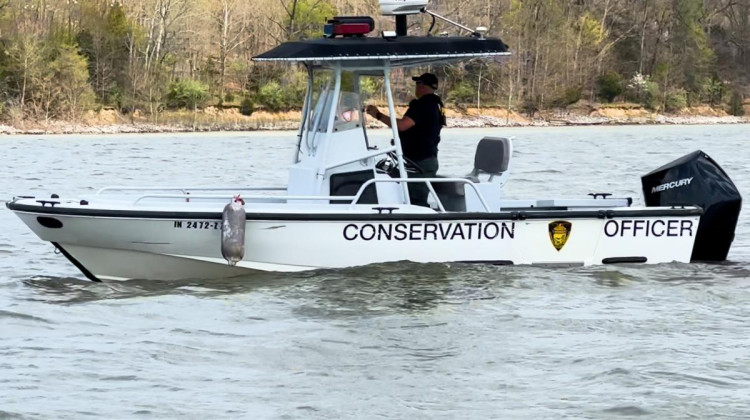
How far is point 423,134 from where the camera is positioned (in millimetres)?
12695

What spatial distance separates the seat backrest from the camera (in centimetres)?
1299

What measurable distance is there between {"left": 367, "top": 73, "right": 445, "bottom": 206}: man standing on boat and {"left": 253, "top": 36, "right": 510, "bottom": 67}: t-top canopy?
0.57 m

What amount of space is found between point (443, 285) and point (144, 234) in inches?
108

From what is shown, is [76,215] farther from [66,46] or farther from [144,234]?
[66,46]

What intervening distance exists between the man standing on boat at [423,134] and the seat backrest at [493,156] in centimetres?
59

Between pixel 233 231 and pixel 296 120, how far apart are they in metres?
59.5

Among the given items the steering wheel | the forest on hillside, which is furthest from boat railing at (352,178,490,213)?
the forest on hillside

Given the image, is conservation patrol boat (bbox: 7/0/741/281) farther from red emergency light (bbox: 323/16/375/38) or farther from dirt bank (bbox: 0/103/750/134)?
dirt bank (bbox: 0/103/750/134)

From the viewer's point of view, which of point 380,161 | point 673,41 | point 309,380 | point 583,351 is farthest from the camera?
point 673,41

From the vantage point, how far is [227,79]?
74.2 m

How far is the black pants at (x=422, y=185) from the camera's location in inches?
496

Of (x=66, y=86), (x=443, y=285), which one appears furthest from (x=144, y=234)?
(x=66, y=86)

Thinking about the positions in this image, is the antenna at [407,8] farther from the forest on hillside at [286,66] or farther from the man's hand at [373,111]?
the forest on hillside at [286,66]

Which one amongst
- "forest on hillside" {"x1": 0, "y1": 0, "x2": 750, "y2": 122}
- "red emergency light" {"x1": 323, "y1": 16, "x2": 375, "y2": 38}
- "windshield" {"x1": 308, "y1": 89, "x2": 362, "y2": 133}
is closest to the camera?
"red emergency light" {"x1": 323, "y1": 16, "x2": 375, "y2": 38}
